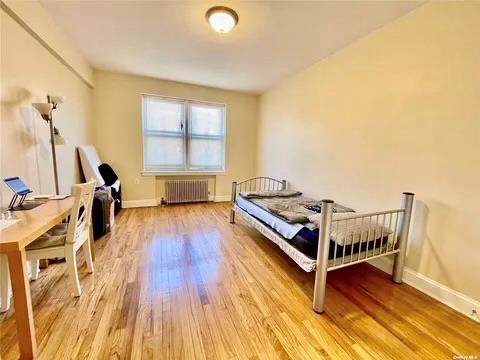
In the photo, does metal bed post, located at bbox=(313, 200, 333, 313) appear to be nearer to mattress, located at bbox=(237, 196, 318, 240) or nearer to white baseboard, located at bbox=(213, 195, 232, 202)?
mattress, located at bbox=(237, 196, 318, 240)

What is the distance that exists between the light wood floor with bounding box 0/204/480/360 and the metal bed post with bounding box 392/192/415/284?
0.36ft

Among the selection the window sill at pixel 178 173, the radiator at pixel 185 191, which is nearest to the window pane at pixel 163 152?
the window sill at pixel 178 173

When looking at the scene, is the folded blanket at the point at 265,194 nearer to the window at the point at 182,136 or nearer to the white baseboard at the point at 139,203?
the window at the point at 182,136

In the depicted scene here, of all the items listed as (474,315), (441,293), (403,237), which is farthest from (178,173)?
(474,315)

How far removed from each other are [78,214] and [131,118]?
2910mm

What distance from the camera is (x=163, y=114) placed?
436 centimetres

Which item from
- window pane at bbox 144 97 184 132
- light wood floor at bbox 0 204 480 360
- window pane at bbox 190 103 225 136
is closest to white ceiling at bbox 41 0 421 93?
window pane at bbox 144 97 184 132

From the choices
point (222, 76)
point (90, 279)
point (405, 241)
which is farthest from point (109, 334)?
point (222, 76)

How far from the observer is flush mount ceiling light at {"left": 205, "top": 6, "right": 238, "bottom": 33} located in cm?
200

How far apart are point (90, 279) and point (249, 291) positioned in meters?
1.42

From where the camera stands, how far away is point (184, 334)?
55.5 inches

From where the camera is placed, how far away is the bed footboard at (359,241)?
162 cm

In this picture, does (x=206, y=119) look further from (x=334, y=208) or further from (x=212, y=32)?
(x=334, y=208)

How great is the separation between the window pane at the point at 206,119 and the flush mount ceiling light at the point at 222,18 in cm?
249
